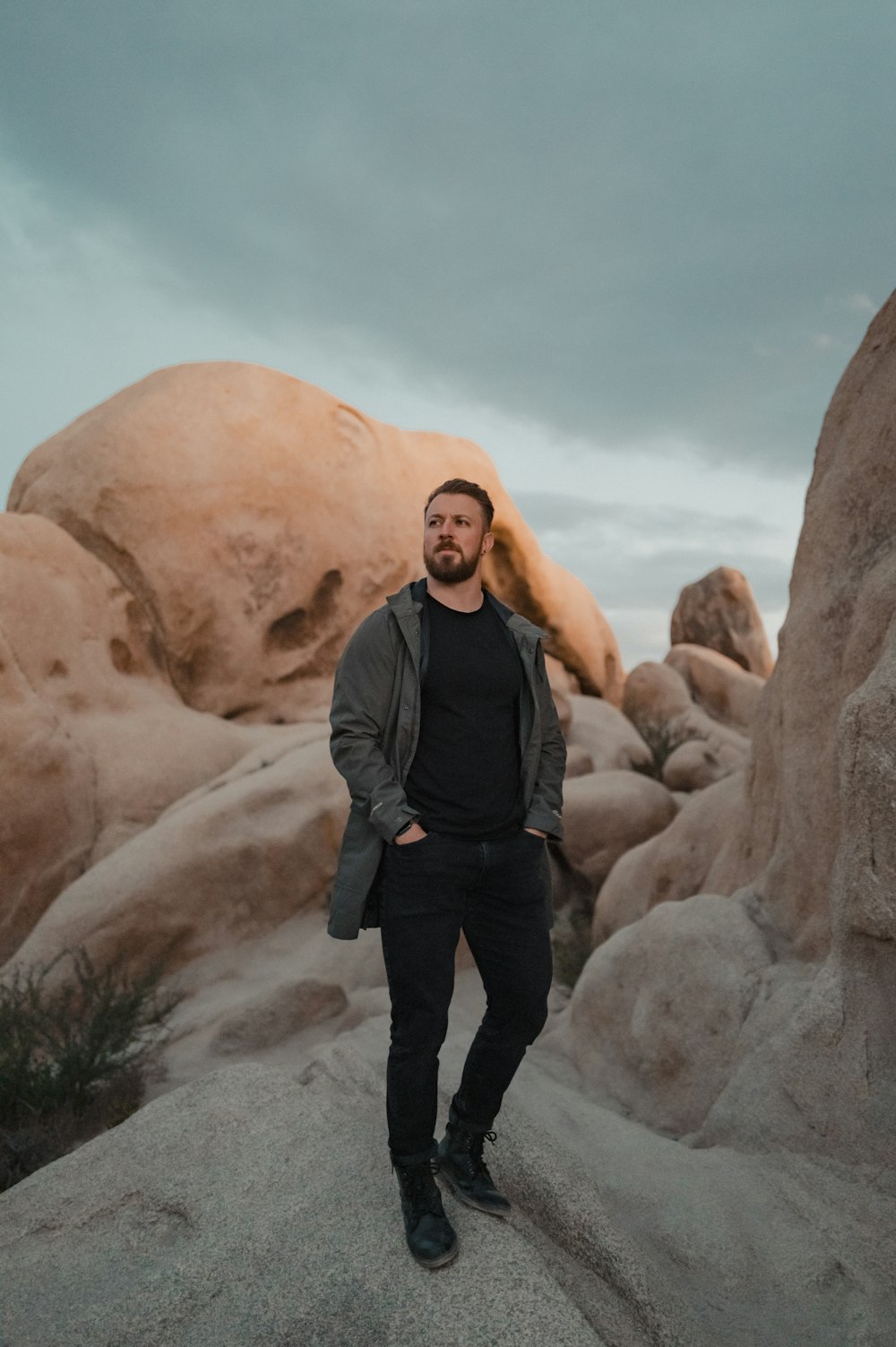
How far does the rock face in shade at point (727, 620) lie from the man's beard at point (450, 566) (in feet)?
56.0

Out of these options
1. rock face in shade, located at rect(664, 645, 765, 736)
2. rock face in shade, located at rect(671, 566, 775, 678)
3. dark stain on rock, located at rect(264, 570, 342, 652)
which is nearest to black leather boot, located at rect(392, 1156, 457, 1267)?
dark stain on rock, located at rect(264, 570, 342, 652)

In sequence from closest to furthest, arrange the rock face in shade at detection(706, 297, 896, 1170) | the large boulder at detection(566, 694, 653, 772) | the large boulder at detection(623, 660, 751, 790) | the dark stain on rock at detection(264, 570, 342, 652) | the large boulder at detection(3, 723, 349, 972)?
the rock face in shade at detection(706, 297, 896, 1170), the large boulder at detection(3, 723, 349, 972), the large boulder at detection(623, 660, 751, 790), the dark stain on rock at detection(264, 570, 342, 652), the large boulder at detection(566, 694, 653, 772)

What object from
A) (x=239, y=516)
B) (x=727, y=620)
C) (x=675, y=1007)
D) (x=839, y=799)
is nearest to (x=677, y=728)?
(x=727, y=620)

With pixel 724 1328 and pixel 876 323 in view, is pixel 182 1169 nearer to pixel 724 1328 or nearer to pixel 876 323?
pixel 724 1328

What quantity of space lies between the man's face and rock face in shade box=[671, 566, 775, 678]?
17.1 meters

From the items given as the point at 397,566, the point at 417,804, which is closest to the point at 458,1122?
the point at 417,804

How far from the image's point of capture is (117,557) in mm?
11031

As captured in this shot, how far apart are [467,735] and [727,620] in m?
17.6

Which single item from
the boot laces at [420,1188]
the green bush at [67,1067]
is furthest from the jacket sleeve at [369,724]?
the green bush at [67,1067]

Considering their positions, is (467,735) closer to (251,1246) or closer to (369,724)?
(369,724)

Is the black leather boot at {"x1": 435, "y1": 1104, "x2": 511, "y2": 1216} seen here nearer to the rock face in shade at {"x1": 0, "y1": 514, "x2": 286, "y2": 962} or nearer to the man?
the man

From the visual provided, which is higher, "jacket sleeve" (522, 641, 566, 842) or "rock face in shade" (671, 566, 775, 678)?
"rock face in shade" (671, 566, 775, 678)

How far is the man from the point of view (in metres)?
2.61

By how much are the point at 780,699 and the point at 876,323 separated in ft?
6.31
